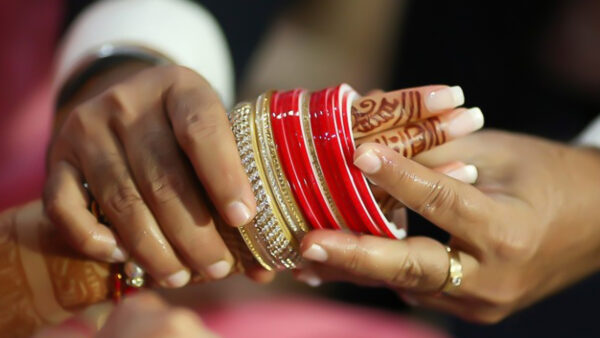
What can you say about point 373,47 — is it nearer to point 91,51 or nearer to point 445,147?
point 91,51

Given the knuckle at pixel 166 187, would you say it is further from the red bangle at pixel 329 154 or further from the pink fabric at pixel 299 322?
the pink fabric at pixel 299 322

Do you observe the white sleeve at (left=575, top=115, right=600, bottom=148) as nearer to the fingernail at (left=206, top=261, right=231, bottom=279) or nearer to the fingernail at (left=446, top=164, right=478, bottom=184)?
the fingernail at (left=446, top=164, right=478, bottom=184)

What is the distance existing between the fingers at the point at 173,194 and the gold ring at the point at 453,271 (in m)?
0.18

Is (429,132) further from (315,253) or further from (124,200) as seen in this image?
(124,200)

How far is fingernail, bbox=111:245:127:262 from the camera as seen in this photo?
0.50 metres

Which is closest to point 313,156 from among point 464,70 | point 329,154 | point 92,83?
point 329,154

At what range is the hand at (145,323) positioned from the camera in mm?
362

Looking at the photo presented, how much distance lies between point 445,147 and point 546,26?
556 millimetres

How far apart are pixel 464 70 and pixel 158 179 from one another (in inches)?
25.1

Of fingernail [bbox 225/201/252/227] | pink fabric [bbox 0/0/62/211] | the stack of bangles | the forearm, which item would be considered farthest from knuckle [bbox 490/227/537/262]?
pink fabric [bbox 0/0/62/211]

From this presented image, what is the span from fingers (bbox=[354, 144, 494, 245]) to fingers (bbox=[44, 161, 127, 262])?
0.20m

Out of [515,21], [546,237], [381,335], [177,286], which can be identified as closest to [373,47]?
[515,21]

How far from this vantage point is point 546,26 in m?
0.97

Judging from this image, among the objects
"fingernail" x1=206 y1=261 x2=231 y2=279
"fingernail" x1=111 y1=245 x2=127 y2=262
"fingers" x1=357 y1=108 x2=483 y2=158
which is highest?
"fingers" x1=357 y1=108 x2=483 y2=158
